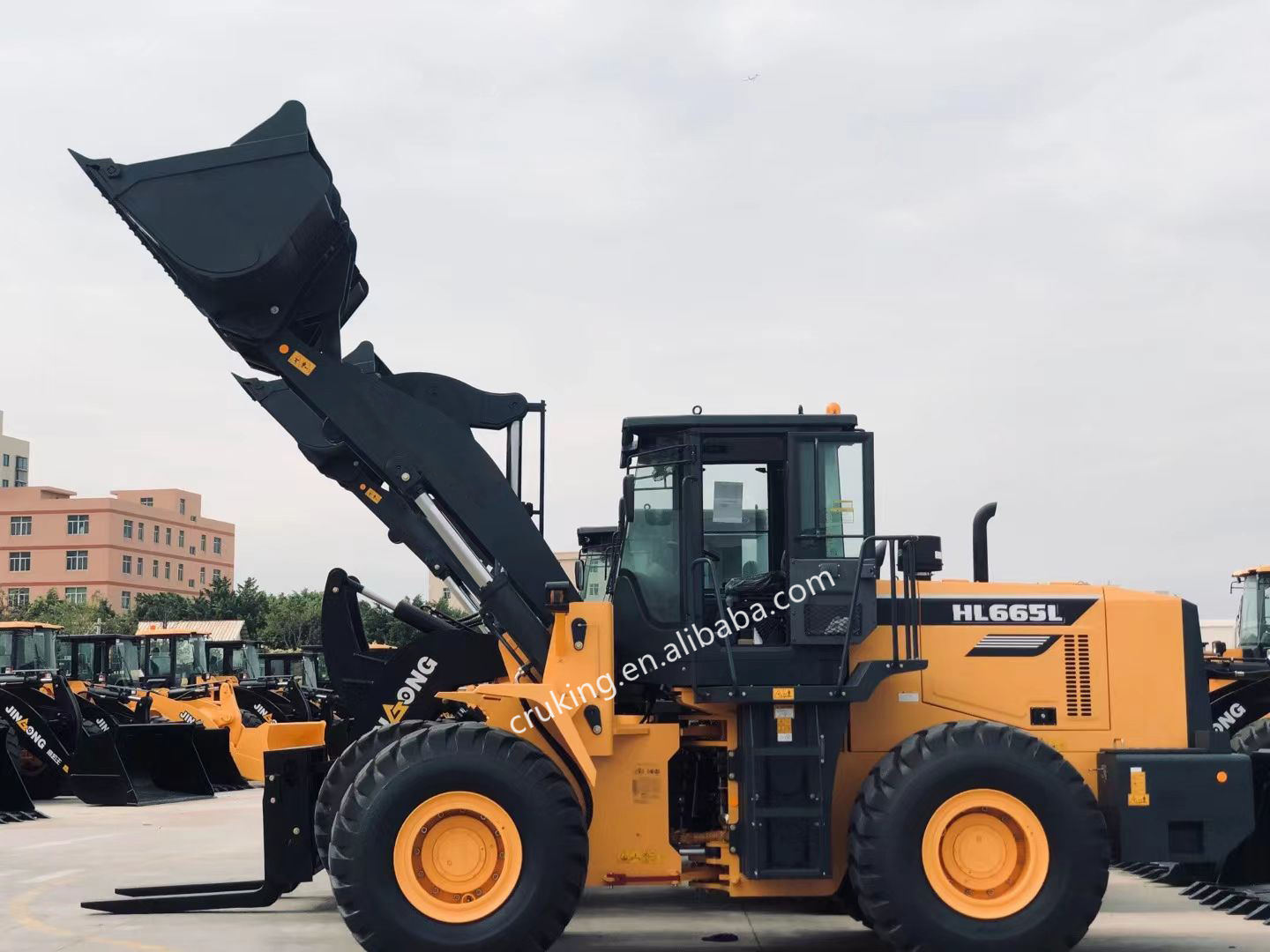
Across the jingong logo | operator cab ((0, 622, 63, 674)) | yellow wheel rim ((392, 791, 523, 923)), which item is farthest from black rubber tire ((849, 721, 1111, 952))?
operator cab ((0, 622, 63, 674))

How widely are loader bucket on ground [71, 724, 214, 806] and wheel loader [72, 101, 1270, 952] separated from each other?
32.8 ft

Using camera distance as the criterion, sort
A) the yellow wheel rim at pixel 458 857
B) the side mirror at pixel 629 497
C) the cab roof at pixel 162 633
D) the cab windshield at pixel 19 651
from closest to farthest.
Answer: the yellow wheel rim at pixel 458 857
the side mirror at pixel 629 497
the cab windshield at pixel 19 651
the cab roof at pixel 162 633

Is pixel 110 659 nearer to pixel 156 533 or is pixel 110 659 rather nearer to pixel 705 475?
pixel 705 475

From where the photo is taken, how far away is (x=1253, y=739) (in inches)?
517

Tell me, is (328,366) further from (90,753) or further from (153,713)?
(153,713)

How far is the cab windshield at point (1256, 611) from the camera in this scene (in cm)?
1961

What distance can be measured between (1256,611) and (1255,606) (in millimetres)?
64

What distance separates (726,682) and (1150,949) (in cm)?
338

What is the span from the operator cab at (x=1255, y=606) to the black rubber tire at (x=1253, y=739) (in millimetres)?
6388

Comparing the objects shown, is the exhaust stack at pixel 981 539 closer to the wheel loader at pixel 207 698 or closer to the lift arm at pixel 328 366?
the lift arm at pixel 328 366

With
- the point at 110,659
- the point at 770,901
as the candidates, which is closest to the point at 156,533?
the point at 110,659

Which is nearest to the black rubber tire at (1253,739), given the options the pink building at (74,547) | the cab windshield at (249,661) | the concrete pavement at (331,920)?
the concrete pavement at (331,920)

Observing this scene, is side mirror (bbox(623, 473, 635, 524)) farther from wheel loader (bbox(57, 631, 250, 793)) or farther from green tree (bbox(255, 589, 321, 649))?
green tree (bbox(255, 589, 321, 649))

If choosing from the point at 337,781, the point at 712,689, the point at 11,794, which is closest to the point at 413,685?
the point at 337,781
